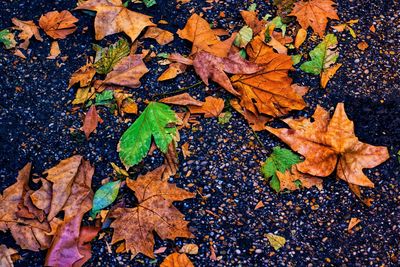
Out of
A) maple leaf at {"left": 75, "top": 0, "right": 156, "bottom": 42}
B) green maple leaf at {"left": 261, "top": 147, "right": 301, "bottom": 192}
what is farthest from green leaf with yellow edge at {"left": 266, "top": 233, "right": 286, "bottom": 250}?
maple leaf at {"left": 75, "top": 0, "right": 156, "bottom": 42}

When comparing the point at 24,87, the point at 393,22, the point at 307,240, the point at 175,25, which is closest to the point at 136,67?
the point at 175,25

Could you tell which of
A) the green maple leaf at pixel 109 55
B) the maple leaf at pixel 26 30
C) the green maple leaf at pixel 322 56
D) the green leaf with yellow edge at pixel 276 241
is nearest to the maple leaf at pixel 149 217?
the green leaf with yellow edge at pixel 276 241

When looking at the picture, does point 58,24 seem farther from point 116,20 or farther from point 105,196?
point 105,196

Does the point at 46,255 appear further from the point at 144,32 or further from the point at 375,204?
the point at 375,204

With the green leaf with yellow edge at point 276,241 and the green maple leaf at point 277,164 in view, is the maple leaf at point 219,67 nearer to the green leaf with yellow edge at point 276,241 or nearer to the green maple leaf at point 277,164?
the green maple leaf at point 277,164

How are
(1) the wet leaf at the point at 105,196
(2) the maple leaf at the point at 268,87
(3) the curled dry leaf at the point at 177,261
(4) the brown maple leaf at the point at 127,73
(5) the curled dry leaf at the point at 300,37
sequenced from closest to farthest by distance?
1. (3) the curled dry leaf at the point at 177,261
2. (1) the wet leaf at the point at 105,196
3. (2) the maple leaf at the point at 268,87
4. (4) the brown maple leaf at the point at 127,73
5. (5) the curled dry leaf at the point at 300,37

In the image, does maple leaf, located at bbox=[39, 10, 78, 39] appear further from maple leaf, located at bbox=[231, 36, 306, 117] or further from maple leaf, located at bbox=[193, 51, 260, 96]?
maple leaf, located at bbox=[231, 36, 306, 117]
